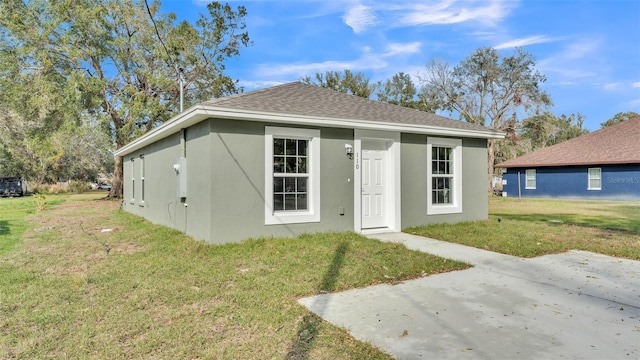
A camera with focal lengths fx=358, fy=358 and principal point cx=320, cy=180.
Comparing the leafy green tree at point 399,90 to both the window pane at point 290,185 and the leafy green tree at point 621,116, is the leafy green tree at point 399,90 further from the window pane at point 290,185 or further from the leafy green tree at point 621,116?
the leafy green tree at point 621,116

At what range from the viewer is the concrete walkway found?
2.81 m

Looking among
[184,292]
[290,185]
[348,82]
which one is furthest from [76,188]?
[184,292]

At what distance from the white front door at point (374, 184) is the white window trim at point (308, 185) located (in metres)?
1.30

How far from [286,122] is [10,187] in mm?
31409

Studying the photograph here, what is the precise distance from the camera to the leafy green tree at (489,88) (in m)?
30.7

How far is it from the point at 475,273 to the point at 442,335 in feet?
7.47

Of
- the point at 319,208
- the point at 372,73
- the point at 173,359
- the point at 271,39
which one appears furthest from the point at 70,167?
the point at 173,359

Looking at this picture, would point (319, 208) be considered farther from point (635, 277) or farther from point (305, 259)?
point (635, 277)

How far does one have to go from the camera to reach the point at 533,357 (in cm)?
265

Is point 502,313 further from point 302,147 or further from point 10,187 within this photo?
point 10,187

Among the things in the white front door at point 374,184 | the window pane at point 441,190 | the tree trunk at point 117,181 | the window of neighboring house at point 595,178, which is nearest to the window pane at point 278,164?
the white front door at point 374,184

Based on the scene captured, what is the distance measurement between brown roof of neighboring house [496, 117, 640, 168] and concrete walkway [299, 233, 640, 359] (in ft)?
→ 64.4

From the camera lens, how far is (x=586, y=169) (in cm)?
2197

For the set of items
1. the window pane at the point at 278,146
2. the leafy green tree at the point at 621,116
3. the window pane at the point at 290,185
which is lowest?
the window pane at the point at 290,185
